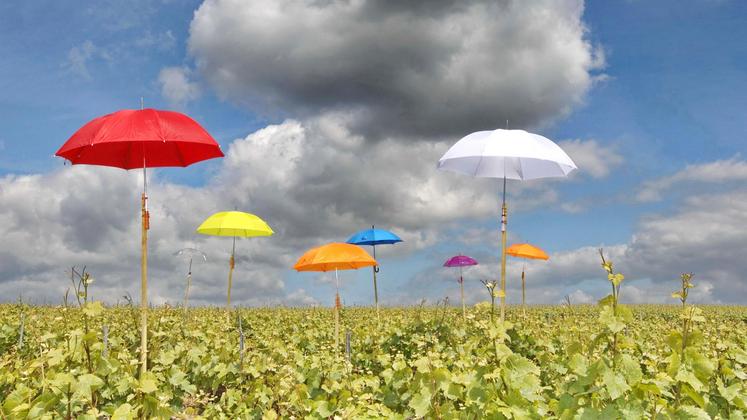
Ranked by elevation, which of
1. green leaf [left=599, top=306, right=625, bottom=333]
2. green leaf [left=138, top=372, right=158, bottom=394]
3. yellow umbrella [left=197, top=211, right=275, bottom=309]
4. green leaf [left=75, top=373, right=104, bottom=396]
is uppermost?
yellow umbrella [left=197, top=211, right=275, bottom=309]

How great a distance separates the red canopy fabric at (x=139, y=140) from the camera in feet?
21.2

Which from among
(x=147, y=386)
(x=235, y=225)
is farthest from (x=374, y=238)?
(x=147, y=386)

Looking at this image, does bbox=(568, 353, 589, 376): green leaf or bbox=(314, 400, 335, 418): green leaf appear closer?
bbox=(568, 353, 589, 376): green leaf

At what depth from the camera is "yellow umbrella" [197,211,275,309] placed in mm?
13133

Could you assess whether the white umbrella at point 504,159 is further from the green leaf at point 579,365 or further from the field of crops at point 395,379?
the green leaf at point 579,365

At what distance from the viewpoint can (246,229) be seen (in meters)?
13.6

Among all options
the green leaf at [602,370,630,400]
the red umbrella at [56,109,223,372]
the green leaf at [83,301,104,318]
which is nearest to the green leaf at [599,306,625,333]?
the green leaf at [602,370,630,400]

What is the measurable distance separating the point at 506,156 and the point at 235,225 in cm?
633

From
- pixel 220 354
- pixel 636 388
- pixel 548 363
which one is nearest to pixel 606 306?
pixel 636 388

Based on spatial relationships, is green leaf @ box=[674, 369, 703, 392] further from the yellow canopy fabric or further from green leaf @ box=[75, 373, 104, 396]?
the yellow canopy fabric

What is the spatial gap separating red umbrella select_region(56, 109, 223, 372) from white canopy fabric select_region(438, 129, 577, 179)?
368 cm

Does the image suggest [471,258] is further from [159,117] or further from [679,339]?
[679,339]

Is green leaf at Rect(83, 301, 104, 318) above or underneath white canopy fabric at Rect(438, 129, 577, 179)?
underneath

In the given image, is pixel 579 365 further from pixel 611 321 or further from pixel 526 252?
pixel 526 252
